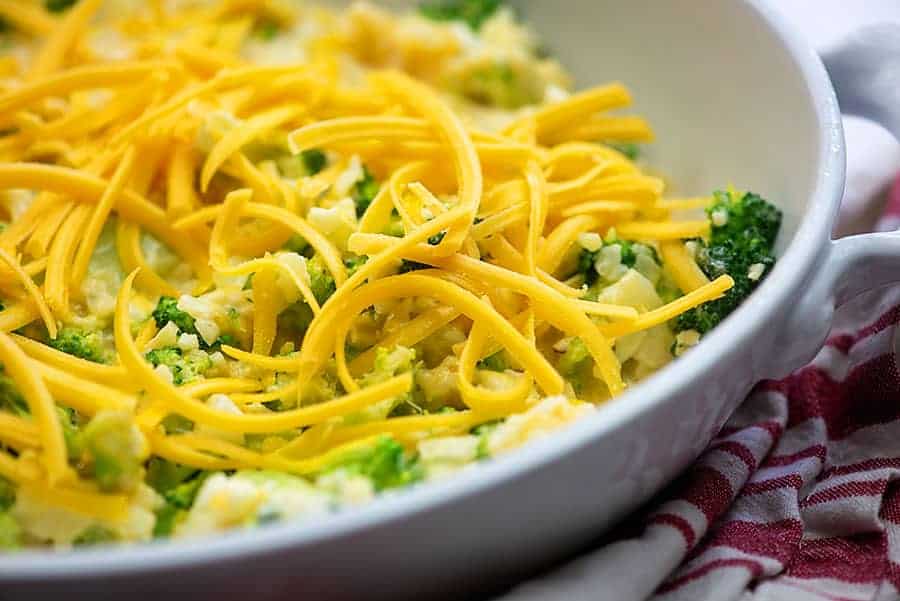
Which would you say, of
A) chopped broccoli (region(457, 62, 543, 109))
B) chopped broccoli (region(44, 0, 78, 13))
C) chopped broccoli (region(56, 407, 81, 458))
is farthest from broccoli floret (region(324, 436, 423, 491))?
chopped broccoli (region(44, 0, 78, 13))

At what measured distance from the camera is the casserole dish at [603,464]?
1175mm

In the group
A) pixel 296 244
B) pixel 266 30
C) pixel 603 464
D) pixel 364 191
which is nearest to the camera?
pixel 603 464

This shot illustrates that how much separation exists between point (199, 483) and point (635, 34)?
1574 mm

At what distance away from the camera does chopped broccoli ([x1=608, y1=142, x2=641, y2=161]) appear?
238cm

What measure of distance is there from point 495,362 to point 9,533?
2.41 feet

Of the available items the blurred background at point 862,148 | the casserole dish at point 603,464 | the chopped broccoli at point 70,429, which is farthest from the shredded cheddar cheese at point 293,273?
the blurred background at point 862,148

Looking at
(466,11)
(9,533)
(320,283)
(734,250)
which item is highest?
(466,11)

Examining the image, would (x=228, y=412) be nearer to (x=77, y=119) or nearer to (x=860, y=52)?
(x=77, y=119)

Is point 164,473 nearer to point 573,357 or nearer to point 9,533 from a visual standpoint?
point 9,533

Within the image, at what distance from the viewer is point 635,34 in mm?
2539

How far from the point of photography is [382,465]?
1.40 meters

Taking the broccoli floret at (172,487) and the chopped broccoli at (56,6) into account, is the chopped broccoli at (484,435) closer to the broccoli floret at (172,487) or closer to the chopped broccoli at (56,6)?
the broccoli floret at (172,487)

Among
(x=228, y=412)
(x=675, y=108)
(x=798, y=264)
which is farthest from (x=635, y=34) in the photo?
(x=228, y=412)

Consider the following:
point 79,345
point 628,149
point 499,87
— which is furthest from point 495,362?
point 499,87
